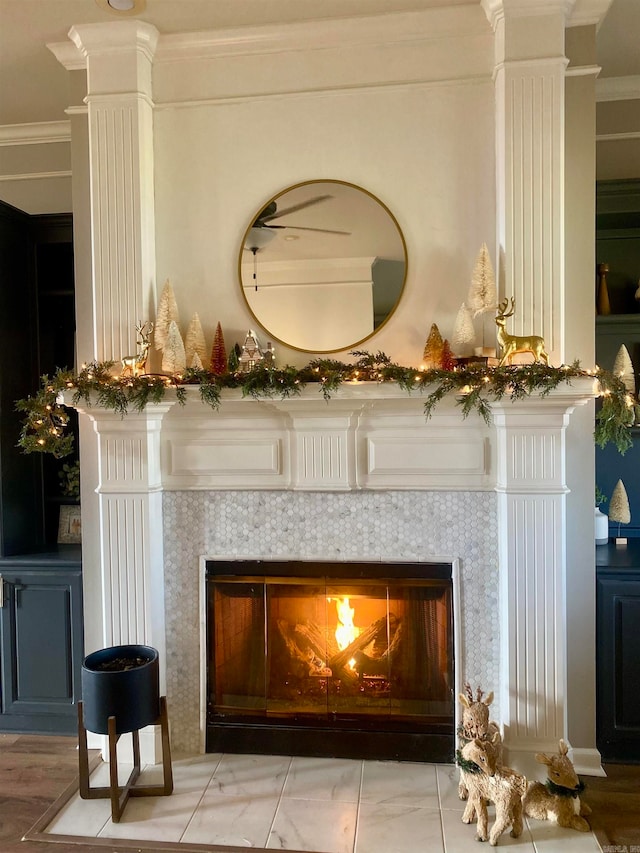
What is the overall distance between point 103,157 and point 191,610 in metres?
1.94

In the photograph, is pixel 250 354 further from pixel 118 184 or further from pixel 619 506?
pixel 619 506

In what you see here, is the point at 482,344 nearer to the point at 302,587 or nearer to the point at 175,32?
the point at 302,587

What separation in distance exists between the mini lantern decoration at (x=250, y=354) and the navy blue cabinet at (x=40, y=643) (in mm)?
1209

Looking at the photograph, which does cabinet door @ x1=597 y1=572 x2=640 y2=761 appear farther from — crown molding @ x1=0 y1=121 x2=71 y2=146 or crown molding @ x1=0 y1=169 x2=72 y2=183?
crown molding @ x1=0 y1=121 x2=71 y2=146

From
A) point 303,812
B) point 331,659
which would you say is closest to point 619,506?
point 331,659

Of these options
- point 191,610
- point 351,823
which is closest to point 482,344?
point 191,610

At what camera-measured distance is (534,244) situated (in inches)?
93.0

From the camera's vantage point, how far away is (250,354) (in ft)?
8.21

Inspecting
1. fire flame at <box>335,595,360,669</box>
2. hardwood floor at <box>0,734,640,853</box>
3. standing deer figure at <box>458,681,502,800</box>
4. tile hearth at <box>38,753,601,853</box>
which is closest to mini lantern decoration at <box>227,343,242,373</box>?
fire flame at <box>335,595,360,669</box>

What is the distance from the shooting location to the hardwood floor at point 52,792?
2098 millimetres

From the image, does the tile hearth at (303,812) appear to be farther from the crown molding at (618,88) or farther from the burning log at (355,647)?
the crown molding at (618,88)

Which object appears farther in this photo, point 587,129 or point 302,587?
point 302,587

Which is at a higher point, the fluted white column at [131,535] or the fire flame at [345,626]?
the fluted white column at [131,535]

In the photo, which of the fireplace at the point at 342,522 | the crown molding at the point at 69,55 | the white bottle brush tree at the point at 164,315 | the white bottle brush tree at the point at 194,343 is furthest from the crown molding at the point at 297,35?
the fireplace at the point at 342,522
